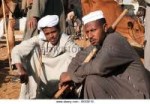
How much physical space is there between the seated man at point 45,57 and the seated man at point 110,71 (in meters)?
0.62

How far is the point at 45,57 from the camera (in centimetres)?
589

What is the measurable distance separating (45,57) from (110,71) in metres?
1.19

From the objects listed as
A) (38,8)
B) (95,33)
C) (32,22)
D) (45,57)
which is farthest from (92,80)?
(38,8)

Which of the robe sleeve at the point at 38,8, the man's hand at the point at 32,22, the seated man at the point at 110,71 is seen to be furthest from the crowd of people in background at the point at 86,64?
the robe sleeve at the point at 38,8

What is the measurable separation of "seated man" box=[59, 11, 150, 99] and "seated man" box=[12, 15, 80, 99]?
0.62 m

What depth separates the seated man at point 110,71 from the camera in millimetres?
4867

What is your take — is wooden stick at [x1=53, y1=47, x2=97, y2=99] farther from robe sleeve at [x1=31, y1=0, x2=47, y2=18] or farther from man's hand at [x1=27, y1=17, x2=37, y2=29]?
robe sleeve at [x1=31, y1=0, x2=47, y2=18]

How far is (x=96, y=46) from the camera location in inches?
204

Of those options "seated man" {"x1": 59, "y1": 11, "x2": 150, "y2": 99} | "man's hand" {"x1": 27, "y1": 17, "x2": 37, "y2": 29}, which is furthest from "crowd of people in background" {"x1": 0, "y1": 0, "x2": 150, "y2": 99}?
"man's hand" {"x1": 27, "y1": 17, "x2": 37, "y2": 29}

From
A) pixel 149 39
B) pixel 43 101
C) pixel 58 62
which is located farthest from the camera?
pixel 149 39

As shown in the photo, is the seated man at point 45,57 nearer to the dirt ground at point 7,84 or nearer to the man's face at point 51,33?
the man's face at point 51,33

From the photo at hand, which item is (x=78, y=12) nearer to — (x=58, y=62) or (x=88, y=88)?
(x=58, y=62)

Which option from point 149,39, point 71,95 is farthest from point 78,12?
point 71,95

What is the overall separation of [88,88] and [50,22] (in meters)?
1.11
